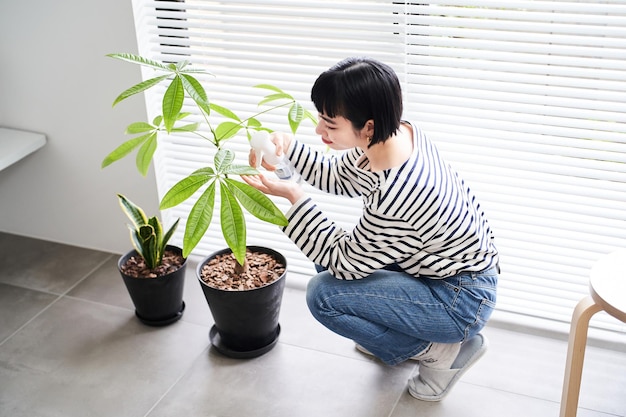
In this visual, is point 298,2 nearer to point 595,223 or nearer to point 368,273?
point 368,273

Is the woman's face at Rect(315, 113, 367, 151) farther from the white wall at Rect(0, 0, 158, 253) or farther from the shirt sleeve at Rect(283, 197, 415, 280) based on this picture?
the white wall at Rect(0, 0, 158, 253)

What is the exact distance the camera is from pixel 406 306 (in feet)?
5.59

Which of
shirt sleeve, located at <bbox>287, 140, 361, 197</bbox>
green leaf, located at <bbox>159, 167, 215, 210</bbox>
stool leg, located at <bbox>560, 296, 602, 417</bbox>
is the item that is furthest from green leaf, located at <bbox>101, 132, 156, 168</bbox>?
stool leg, located at <bbox>560, 296, 602, 417</bbox>

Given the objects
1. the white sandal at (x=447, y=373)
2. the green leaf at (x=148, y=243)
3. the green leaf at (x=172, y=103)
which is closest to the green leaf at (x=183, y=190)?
the green leaf at (x=172, y=103)

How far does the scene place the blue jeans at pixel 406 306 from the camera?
1.70 metres

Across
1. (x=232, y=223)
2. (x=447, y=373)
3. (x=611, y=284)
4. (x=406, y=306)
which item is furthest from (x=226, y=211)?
(x=611, y=284)

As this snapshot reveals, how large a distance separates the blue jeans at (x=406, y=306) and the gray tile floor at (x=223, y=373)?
19cm

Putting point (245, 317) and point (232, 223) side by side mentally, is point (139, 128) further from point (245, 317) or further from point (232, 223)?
point (245, 317)

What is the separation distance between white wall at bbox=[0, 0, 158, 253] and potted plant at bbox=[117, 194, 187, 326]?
1.01ft

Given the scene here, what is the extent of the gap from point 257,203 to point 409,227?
34cm

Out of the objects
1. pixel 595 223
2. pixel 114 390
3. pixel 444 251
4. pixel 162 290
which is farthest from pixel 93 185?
pixel 595 223

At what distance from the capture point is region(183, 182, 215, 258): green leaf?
1571mm

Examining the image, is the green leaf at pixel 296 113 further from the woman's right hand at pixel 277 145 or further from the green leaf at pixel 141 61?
the green leaf at pixel 141 61

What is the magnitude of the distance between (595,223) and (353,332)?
0.73 meters
